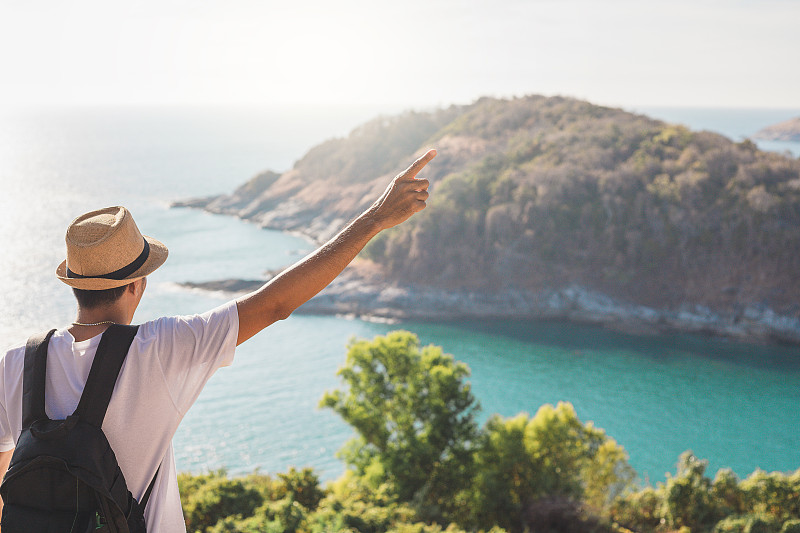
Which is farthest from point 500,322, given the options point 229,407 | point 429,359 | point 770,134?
point 770,134

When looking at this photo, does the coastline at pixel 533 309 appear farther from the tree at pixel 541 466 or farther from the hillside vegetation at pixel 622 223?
the tree at pixel 541 466

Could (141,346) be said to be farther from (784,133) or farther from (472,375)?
(784,133)

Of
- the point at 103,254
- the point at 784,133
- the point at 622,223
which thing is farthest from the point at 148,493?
the point at 784,133

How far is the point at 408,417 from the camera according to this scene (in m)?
17.3

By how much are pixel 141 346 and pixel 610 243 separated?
46.0m

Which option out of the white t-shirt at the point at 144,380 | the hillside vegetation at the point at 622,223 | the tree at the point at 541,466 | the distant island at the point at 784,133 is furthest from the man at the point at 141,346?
the distant island at the point at 784,133

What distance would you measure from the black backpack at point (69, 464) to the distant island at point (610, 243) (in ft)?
135

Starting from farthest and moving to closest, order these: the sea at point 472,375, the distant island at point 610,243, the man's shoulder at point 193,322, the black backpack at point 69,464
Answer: the distant island at point 610,243 < the sea at point 472,375 < the man's shoulder at point 193,322 < the black backpack at point 69,464

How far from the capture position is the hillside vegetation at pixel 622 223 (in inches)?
1645

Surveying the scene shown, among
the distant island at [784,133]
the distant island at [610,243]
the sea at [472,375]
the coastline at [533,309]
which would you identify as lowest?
the sea at [472,375]

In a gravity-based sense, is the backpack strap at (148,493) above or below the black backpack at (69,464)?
below

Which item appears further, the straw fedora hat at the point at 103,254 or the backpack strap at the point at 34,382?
the straw fedora hat at the point at 103,254

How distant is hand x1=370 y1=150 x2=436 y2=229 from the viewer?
6.56 feet

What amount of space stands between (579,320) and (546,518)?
29442 millimetres
